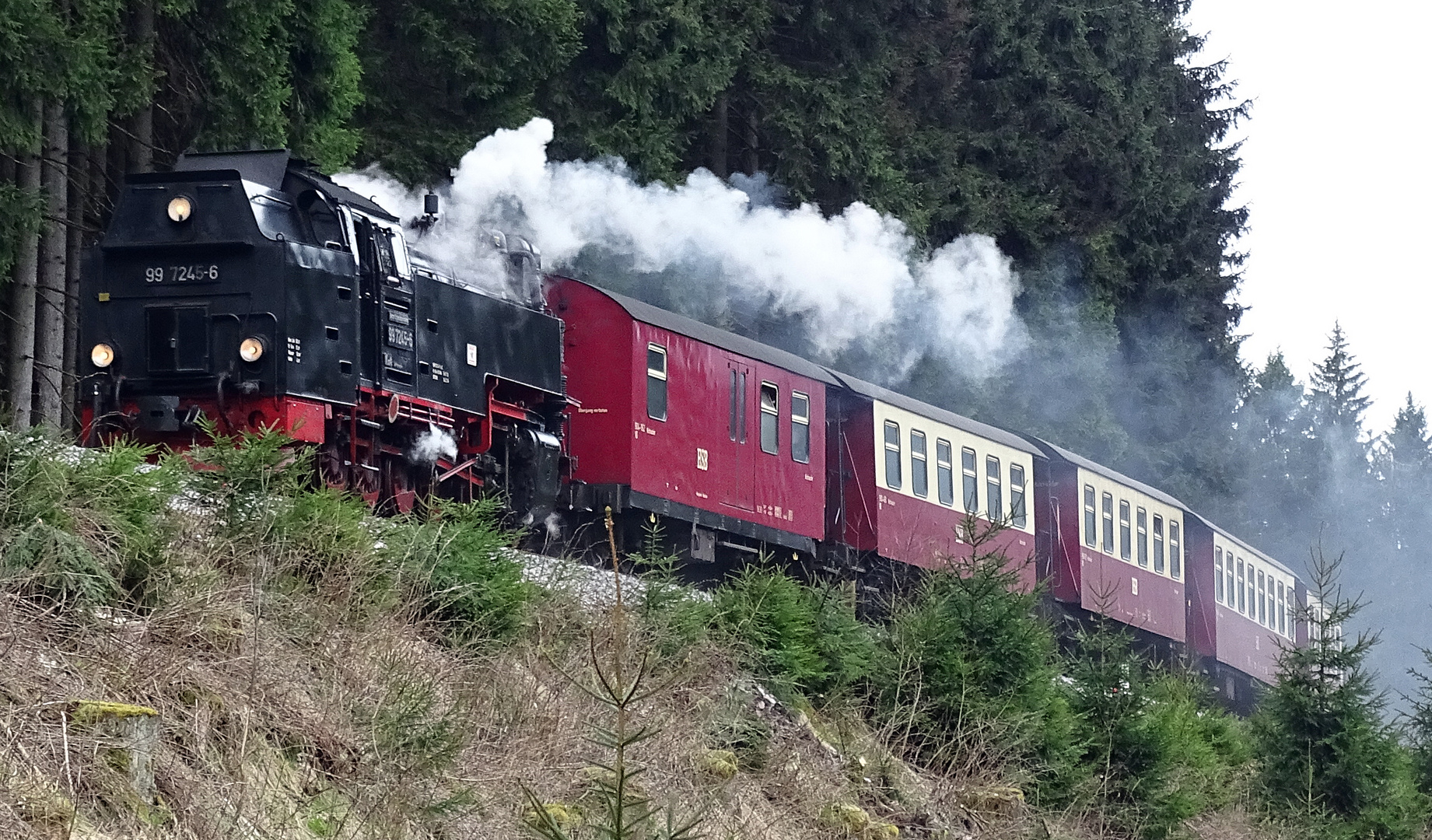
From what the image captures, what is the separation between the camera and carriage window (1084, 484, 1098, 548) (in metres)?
24.6

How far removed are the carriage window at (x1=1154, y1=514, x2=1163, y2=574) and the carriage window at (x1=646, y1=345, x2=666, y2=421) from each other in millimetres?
11546

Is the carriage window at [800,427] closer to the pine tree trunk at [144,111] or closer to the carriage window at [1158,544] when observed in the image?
the pine tree trunk at [144,111]

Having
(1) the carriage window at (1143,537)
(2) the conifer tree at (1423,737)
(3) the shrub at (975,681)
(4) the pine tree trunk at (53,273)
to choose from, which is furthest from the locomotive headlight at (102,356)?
(1) the carriage window at (1143,537)

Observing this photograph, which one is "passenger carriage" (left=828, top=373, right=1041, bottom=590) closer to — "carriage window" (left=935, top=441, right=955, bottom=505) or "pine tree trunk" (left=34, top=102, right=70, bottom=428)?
"carriage window" (left=935, top=441, right=955, bottom=505)

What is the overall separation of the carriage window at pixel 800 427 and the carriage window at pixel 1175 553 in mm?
9293

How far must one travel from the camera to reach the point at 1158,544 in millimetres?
27109

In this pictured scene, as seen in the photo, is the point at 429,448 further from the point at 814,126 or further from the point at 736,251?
the point at 814,126

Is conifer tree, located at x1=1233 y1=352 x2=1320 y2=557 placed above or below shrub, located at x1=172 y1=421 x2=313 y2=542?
above

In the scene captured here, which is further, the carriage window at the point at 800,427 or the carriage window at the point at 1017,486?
the carriage window at the point at 1017,486

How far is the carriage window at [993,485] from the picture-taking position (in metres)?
22.8

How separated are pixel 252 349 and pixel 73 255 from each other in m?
7.73

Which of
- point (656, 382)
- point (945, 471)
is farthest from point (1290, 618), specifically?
point (656, 382)

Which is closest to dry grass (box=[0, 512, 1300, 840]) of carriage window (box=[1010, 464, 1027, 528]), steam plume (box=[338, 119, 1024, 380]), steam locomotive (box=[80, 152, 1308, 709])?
steam locomotive (box=[80, 152, 1308, 709])

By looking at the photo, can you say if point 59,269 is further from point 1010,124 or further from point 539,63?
point 1010,124
